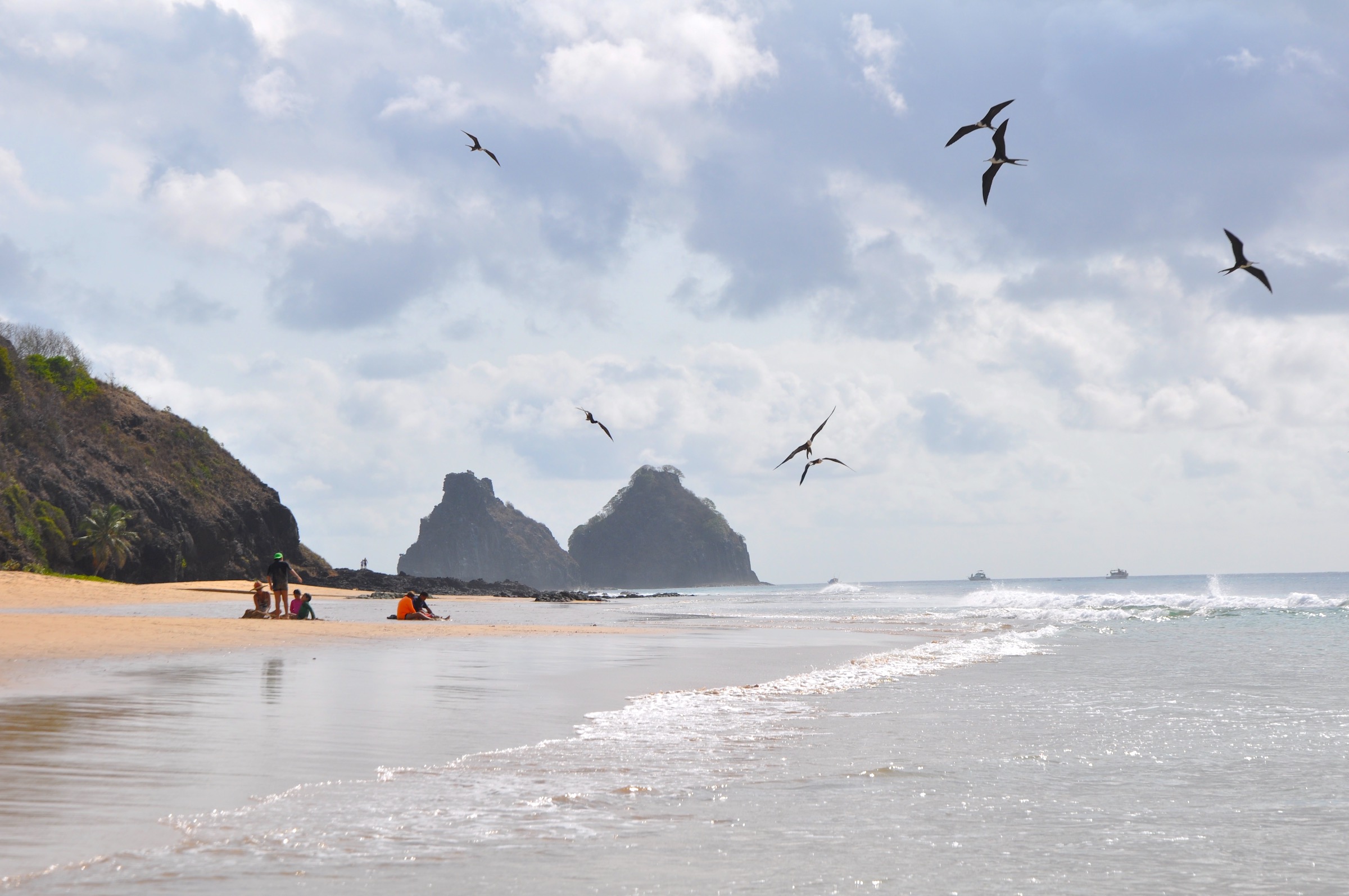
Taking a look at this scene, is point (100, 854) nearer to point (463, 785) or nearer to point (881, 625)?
point (463, 785)

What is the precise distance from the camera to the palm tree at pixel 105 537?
5375cm

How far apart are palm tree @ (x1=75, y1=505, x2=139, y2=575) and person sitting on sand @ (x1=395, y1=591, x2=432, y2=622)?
34.7 m

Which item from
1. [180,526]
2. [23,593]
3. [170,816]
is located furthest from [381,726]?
[180,526]

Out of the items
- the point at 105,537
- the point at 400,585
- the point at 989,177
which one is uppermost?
the point at 989,177

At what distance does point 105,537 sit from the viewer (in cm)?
5425

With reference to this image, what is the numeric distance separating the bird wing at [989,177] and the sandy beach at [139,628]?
12164 millimetres

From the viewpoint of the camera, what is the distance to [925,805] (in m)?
5.84

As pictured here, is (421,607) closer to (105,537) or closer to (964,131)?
(964,131)

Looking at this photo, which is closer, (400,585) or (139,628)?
(139,628)

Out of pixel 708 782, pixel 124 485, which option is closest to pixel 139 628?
pixel 708 782

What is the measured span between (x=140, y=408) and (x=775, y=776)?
7635 centimetres

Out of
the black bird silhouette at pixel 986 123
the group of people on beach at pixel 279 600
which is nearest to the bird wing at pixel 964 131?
the black bird silhouette at pixel 986 123

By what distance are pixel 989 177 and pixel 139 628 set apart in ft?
52.7

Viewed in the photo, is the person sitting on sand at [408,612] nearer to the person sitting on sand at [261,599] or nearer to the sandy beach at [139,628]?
the sandy beach at [139,628]
